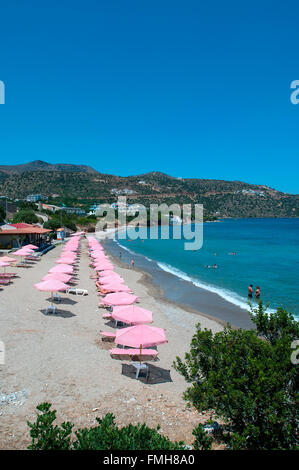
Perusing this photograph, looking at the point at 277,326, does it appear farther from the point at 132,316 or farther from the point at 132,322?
the point at 132,316

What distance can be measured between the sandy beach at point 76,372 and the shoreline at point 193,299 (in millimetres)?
1132

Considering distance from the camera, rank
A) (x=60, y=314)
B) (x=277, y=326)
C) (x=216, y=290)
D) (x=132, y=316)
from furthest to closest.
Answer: (x=216, y=290)
(x=60, y=314)
(x=132, y=316)
(x=277, y=326)

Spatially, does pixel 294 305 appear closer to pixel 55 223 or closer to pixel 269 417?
pixel 269 417

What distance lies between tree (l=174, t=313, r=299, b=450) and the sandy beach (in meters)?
1.42

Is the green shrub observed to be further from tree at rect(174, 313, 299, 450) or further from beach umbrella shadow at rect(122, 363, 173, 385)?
beach umbrella shadow at rect(122, 363, 173, 385)

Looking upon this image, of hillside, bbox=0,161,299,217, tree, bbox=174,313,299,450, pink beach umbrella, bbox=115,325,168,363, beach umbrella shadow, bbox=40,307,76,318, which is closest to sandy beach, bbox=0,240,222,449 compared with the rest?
beach umbrella shadow, bbox=40,307,76,318

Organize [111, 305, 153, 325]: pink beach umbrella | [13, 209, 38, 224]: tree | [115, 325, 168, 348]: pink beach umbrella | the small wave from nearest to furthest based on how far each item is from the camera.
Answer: [115, 325, 168, 348]: pink beach umbrella, [111, 305, 153, 325]: pink beach umbrella, the small wave, [13, 209, 38, 224]: tree

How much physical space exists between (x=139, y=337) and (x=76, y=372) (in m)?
1.96

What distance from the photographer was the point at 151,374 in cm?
993

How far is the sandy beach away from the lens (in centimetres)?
638

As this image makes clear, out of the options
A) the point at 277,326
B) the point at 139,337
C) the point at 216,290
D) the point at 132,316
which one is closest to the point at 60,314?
the point at 132,316
